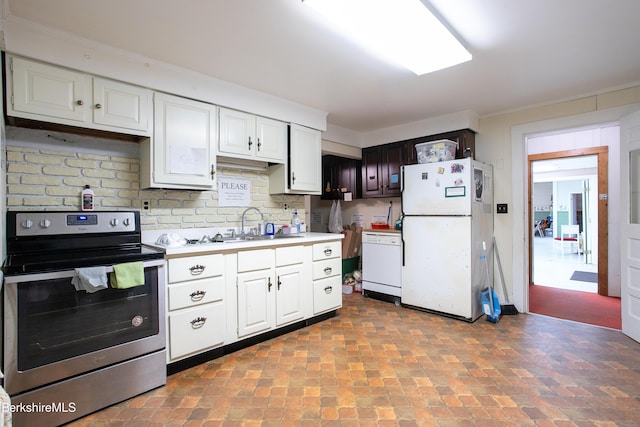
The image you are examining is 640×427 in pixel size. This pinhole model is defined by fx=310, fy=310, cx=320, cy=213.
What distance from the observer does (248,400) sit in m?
1.93

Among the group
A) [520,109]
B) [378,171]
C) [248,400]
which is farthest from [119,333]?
[520,109]

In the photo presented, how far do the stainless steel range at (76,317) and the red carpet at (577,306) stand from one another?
398cm

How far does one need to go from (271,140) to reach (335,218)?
2.27 metres

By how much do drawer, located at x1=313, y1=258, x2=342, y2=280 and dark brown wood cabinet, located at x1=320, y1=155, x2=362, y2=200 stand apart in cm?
173

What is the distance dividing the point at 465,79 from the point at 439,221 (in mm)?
1456

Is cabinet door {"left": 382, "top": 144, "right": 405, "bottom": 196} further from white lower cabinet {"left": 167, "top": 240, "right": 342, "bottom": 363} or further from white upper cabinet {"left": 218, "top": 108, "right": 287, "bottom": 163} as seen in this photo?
white upper cabinet {"left": 218, "top": 108, "right": 287, "bottom": 163}

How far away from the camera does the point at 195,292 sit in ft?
7.64

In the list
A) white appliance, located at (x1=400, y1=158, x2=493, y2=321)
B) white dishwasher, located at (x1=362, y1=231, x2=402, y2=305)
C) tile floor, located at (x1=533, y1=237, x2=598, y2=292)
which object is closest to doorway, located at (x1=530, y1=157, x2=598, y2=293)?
tile floor, located at (x1=533, y1=237, x2=598, y2=292)

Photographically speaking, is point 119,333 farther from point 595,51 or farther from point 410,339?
point 595,51

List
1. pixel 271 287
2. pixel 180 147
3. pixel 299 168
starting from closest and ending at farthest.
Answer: pixel 180 147 < pixel 271 287 < pixel 299 168

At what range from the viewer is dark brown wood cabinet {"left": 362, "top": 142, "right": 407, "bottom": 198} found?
4.33 meters

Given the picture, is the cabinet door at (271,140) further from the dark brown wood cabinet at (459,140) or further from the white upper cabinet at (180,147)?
the dark brown wood cabinet at (459,140)

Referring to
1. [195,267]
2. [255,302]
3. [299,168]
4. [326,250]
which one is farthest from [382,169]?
[195,267]

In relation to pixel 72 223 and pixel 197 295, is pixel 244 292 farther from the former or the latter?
pixel 72 223
